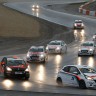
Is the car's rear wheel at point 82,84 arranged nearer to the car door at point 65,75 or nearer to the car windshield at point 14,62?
the car door at point 65,75

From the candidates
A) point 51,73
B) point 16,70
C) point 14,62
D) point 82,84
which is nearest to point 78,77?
point 82,84

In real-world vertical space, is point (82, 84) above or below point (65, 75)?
below

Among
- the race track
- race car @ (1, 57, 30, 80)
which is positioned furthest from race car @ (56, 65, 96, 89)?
race car @ (1, 57, 30, 80)

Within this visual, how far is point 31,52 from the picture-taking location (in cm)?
3950

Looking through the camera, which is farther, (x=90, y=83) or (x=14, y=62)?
(x=14, y=62)

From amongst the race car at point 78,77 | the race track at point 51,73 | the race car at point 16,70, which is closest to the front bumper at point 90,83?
the race car at point 78,77

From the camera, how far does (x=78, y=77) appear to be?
24031 mm

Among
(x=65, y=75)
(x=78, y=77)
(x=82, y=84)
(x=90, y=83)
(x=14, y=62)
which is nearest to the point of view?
(x=90, y=83)

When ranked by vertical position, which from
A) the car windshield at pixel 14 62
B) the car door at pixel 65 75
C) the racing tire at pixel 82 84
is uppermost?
the car windshield at pixel 14 62

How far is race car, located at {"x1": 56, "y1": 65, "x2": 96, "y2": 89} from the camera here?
23.4 m

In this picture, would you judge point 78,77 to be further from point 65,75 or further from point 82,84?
point 65,75

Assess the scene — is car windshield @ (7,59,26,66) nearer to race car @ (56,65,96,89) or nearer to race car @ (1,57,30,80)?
race car @ (1,57,30,80)

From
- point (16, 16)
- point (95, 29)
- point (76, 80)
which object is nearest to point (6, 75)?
point (76, 80)

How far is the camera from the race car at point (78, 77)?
23.4 m
